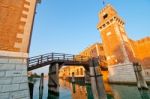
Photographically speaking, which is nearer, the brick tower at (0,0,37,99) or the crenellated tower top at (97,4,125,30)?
the brick tower at (0,0,37,99)

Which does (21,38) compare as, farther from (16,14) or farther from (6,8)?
(6,8)

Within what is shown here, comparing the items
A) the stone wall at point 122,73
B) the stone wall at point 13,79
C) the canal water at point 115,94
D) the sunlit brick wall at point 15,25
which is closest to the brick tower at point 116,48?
the stone wall at point 122,73

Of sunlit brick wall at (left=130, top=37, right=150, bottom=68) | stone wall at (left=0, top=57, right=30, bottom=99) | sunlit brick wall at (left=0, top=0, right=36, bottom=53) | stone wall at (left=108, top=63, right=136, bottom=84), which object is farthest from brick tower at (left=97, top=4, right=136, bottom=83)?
sunlit brick wall at (left=0, top=0, right=36, bottom=53)

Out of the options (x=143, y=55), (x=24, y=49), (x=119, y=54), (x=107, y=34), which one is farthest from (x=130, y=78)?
(x=24, y=49)

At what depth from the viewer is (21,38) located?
14.5 feet

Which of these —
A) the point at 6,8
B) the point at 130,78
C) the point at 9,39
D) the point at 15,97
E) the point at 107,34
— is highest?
the point at 107,34

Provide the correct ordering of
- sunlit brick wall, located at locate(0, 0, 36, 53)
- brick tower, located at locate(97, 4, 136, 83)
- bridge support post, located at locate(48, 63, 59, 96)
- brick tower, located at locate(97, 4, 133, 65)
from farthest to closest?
brick tower, located at locate(97, 4, 133, 65) < brick tower, located at locate(97, 4, 136, 83) < bridge support post, located at locate(48, 63, 59, 96) < sunlit brick wall, located at locate(0, 0, 36, 53)

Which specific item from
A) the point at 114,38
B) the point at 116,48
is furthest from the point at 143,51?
the point at 114,38

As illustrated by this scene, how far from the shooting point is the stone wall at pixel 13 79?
3.55 meters

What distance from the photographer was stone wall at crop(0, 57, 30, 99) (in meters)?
3.55

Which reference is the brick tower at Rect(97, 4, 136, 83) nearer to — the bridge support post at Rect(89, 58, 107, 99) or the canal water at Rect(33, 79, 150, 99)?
the canal water at Rect(33, 79, 150, 99)

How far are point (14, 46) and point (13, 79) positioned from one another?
1.26 meters

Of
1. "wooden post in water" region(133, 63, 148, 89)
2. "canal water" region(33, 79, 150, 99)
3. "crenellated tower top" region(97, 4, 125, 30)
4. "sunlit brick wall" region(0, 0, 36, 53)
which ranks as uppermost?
"crenellated tower top" region(97, 4, 125, 30)

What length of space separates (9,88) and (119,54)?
21208mm
